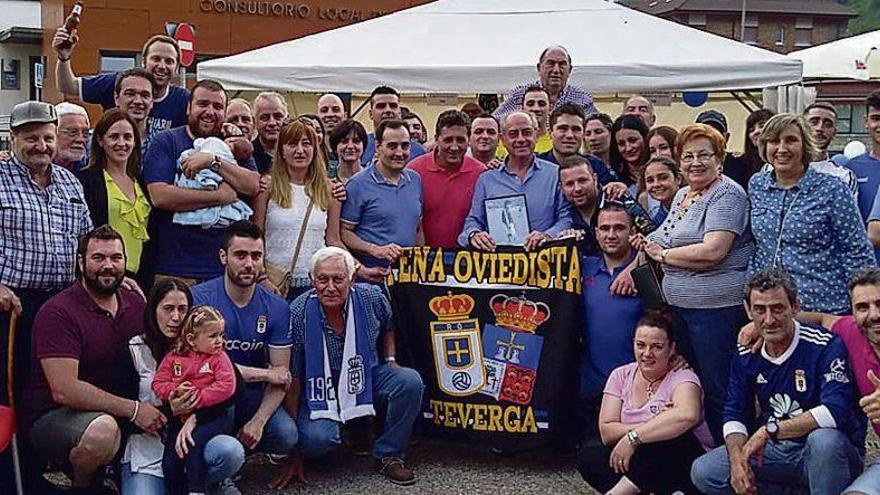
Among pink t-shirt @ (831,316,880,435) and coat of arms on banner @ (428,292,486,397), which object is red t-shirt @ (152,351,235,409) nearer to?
coat of arms on banner @ (428,292,486,397)

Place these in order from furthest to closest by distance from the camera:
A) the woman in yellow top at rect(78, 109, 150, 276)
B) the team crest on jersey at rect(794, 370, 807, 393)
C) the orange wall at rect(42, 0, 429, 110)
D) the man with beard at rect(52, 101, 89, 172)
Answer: the orange wall at rect(42, 0, 429, 110) < the man with beard at rect(52, 101, 89, 172) < the woman in yellow top at rect(78, 109, 150, 276) < the team crest on jersey at rect(794, 370, 807, 393)

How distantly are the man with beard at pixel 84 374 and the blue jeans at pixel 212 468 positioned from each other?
5.7 inches

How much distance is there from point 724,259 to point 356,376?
2.01 m

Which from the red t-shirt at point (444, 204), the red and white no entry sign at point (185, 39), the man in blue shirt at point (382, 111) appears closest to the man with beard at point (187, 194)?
the red t-shirt at point (444, 204)

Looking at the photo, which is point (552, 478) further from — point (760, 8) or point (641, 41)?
point (760, 8)

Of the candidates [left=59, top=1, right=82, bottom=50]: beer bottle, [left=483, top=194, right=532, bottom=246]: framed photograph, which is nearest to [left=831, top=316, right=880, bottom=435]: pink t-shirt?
[left=483, top=194, right=532, bottom=246]: framed photograph

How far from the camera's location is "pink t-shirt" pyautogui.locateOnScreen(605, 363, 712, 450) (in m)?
4.88

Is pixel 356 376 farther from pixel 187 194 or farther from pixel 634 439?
pixel 634 439

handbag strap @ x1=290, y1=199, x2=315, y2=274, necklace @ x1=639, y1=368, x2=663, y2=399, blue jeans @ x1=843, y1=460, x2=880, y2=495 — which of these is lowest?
blue jeans @ x1=843, y1=460, x2=880, y2=495

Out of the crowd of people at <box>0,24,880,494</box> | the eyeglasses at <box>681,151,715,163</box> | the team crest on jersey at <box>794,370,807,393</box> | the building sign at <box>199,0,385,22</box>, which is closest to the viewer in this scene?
the team crest on jersey at <box>794,370,807,393</box>

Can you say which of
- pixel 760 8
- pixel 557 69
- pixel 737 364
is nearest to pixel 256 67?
pixel 557 69

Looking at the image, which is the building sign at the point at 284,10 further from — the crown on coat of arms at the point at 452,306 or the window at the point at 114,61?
the crown on coat of arms at the point at 452,306

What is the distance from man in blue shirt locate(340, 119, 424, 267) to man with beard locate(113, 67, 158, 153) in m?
1.23

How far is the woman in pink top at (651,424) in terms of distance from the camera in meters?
4.80
